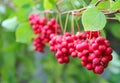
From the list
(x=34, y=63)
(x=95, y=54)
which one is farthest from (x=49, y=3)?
(x=34, y=63)

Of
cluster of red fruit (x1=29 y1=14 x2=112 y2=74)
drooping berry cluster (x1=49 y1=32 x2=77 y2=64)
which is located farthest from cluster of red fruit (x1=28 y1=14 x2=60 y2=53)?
drooping berry cluster (x1=49 y1=32 x2=77 y2=64)

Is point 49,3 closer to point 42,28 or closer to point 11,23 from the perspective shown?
point 42,28

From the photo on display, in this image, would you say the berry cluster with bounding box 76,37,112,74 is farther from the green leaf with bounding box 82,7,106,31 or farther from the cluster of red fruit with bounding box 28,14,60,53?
the cluster of red fruit with bounding box 28,14,60,53

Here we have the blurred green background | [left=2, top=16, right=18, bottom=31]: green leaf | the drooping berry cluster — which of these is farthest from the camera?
the blurred green background

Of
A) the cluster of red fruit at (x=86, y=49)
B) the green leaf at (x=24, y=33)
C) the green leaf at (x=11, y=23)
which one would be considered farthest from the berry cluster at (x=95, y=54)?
the green leaf at (x=11, y=23)

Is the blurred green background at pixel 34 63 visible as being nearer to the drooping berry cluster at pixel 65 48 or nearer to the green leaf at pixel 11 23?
the green leaf at pixel 11 23
